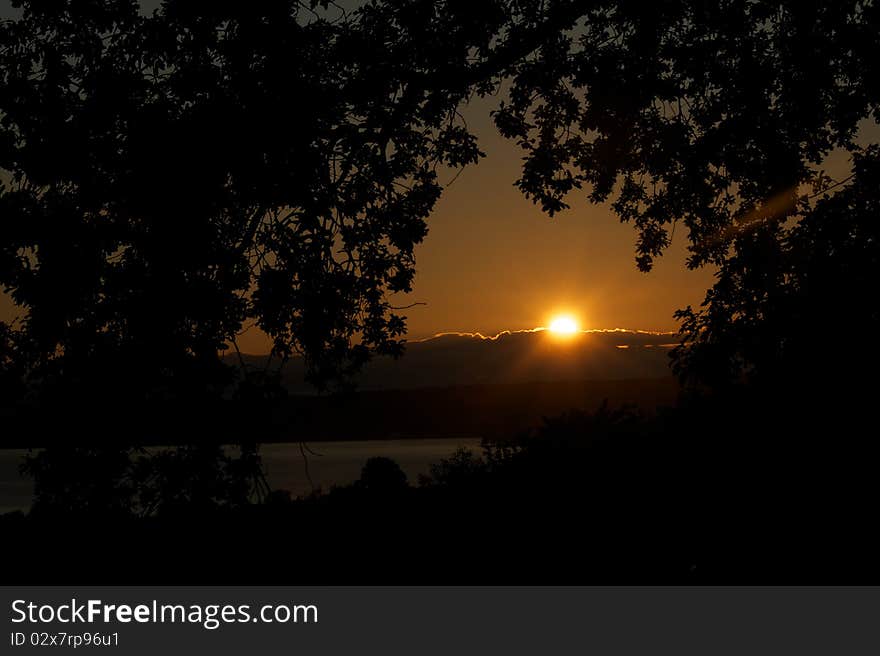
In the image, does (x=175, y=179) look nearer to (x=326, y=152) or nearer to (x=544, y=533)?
(x=326, y=152)

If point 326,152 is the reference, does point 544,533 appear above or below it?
below

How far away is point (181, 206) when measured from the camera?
343 inches

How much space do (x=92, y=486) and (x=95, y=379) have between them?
1.19m

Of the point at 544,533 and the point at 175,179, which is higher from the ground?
the point at 175,179

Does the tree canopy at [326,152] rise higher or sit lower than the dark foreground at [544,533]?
higher

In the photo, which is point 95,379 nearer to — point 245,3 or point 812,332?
point 245,3

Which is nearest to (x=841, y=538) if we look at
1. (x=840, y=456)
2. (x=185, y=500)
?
(x=840, y=456)

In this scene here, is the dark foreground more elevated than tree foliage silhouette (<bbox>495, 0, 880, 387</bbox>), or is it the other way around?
tree foliage silhouette (<bbox>495, 0, 880, 387</bbox>)

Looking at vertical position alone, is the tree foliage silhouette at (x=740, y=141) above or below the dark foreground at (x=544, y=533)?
above

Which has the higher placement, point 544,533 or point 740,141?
point 740,141

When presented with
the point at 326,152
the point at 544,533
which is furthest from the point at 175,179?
the point at 544,533

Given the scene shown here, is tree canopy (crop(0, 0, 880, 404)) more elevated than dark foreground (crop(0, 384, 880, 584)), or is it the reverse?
tree canopy (crop(0, 0, 880, 404))

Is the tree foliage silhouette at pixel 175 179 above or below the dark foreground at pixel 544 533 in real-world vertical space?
above

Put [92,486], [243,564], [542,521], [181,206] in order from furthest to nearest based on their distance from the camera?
1. [542,521]
2. [243,564]
3. [92,486]
4. [181,206]
